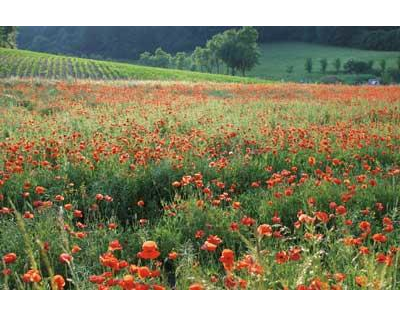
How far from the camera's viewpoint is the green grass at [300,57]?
71.0 metres

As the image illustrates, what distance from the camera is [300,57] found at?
88.2m

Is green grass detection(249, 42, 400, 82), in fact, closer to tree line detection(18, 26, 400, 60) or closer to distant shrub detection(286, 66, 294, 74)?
distant shrub detection(286, 66, 294, 74)

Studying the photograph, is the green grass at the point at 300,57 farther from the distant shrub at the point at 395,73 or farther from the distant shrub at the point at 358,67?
the distant shrub at the point at 395,73

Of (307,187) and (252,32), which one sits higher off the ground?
(252,32)

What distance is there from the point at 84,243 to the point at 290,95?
13818mm

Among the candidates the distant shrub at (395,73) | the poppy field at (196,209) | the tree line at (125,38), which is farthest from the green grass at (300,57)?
the poppy field at (196,209)

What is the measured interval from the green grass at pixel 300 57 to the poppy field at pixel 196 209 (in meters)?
59.9

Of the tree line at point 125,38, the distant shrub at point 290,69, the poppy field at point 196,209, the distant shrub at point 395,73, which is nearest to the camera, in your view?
the poppy field at point 196,209

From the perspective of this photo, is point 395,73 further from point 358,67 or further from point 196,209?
point 196,209

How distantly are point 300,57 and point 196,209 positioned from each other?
292 ft

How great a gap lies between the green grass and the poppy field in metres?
59.9
